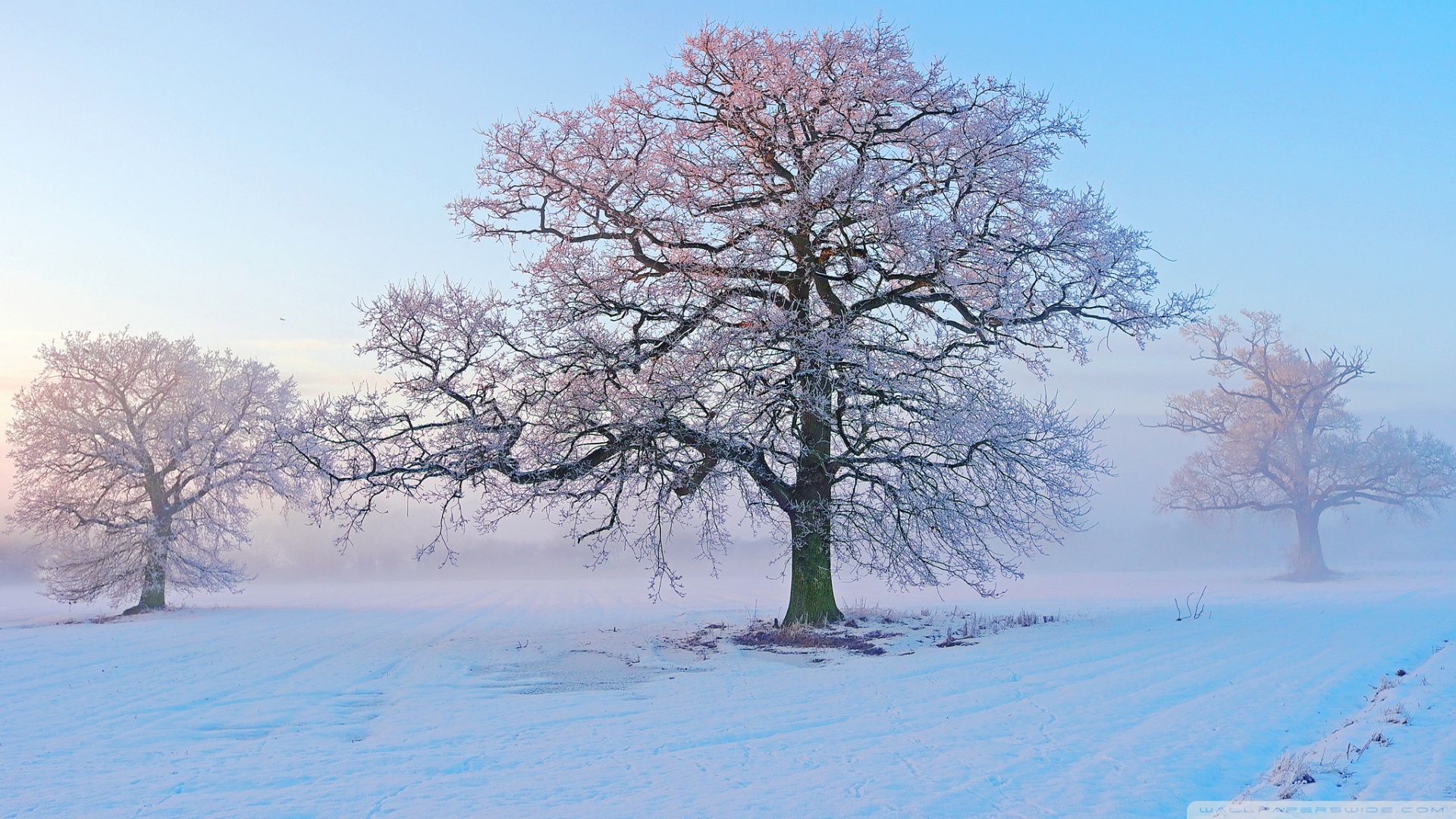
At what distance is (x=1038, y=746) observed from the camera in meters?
6.55

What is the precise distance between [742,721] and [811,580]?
7.36 metres

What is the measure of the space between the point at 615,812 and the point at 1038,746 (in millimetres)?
3263

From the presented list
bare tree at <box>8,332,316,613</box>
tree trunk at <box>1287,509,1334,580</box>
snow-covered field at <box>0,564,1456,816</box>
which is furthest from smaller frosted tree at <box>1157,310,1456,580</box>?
bare tree at <box>8,332,316,613</box>

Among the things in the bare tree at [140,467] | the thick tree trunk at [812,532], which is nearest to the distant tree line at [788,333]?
the thick tree trunk at [812,532]

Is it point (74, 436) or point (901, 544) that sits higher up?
point (74, 436)

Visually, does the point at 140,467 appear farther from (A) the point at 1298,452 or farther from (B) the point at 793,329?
(A) the point at 1298,452

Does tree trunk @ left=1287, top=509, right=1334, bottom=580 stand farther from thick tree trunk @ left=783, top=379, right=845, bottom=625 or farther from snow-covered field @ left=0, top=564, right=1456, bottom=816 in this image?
thick tree trunk @ left=783, top=379, right=845, bottom=625

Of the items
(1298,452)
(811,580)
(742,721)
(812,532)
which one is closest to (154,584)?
(811,580)

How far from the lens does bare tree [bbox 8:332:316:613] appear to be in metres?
25.8

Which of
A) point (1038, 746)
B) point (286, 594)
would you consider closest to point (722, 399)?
point (1038, 746)

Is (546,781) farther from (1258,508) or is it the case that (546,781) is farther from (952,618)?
(1258,508)

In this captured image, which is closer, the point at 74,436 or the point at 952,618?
the point at 952,618

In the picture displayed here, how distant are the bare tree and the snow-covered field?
12.1 meters

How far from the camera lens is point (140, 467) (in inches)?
1027
